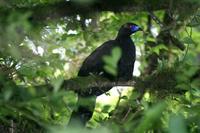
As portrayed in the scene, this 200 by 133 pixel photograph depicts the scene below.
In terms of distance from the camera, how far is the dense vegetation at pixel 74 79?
1.53m

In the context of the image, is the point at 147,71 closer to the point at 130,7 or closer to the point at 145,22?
the point at 145,22

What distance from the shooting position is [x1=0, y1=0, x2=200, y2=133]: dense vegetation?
60.3 inches

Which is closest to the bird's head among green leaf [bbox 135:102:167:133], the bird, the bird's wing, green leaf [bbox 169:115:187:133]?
the bird

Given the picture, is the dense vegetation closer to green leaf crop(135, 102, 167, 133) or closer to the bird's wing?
green leaf crop(135, 102, 167, 133)

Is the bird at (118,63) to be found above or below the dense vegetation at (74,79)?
below

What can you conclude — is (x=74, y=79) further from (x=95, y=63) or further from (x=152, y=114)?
(x=152, y=114)

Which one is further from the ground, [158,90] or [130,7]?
[130,7]

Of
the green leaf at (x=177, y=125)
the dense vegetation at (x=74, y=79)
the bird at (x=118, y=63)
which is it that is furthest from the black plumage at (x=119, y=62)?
the green leaf at (x=177, y=125)

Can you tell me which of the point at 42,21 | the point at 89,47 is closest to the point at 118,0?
the point at 42,21

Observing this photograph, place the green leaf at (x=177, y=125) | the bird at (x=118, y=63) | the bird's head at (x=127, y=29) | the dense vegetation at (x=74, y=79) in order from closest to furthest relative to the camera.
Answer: the green leaf at (x=177, y=125) → the dense vegetation at (x=74, y=79) → the bird at (x=118, y=63) → the bird's head at (x=127, y=29)

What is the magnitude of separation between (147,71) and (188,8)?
3.01 metres

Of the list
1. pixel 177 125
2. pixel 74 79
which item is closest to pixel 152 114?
pixel 177 125

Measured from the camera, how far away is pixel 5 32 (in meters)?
1.68

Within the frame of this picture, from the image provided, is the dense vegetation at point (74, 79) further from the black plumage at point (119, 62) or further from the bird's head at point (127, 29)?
the black plumage at point (119, 62)
